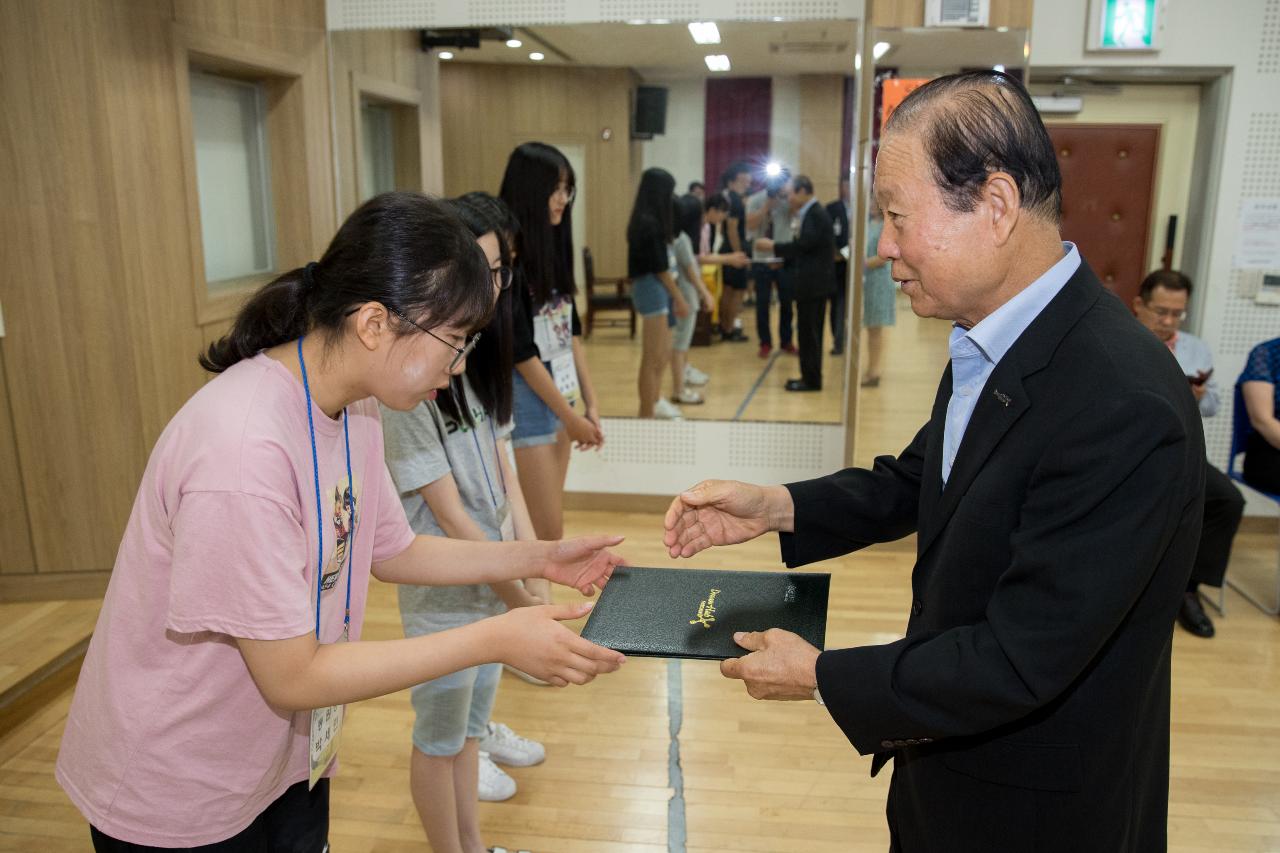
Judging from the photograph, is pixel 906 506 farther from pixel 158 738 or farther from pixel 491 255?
pixel 158 738

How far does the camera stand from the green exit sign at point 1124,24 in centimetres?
478

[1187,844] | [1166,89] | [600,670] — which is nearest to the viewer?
[600,670]

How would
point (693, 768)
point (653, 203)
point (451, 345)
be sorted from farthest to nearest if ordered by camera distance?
point (653, 203) → point (693, 768) → point (451, 345)

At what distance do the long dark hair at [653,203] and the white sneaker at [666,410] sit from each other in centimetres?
90

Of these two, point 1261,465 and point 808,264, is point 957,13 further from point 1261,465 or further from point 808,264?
point 1261,465

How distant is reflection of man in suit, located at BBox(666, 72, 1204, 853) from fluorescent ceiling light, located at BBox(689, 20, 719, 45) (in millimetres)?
3830

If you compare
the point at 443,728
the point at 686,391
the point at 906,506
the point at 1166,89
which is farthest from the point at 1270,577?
the point at 443,728

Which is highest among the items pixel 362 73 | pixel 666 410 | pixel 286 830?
pixel 362 73

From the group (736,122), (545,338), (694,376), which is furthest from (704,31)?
(545,338)

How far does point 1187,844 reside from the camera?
8.96ft

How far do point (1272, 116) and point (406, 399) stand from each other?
507 cm

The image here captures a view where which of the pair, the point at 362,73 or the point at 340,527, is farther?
the point at 362,73

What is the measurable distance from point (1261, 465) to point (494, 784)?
3560mm

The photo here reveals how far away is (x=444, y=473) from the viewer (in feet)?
6.95
